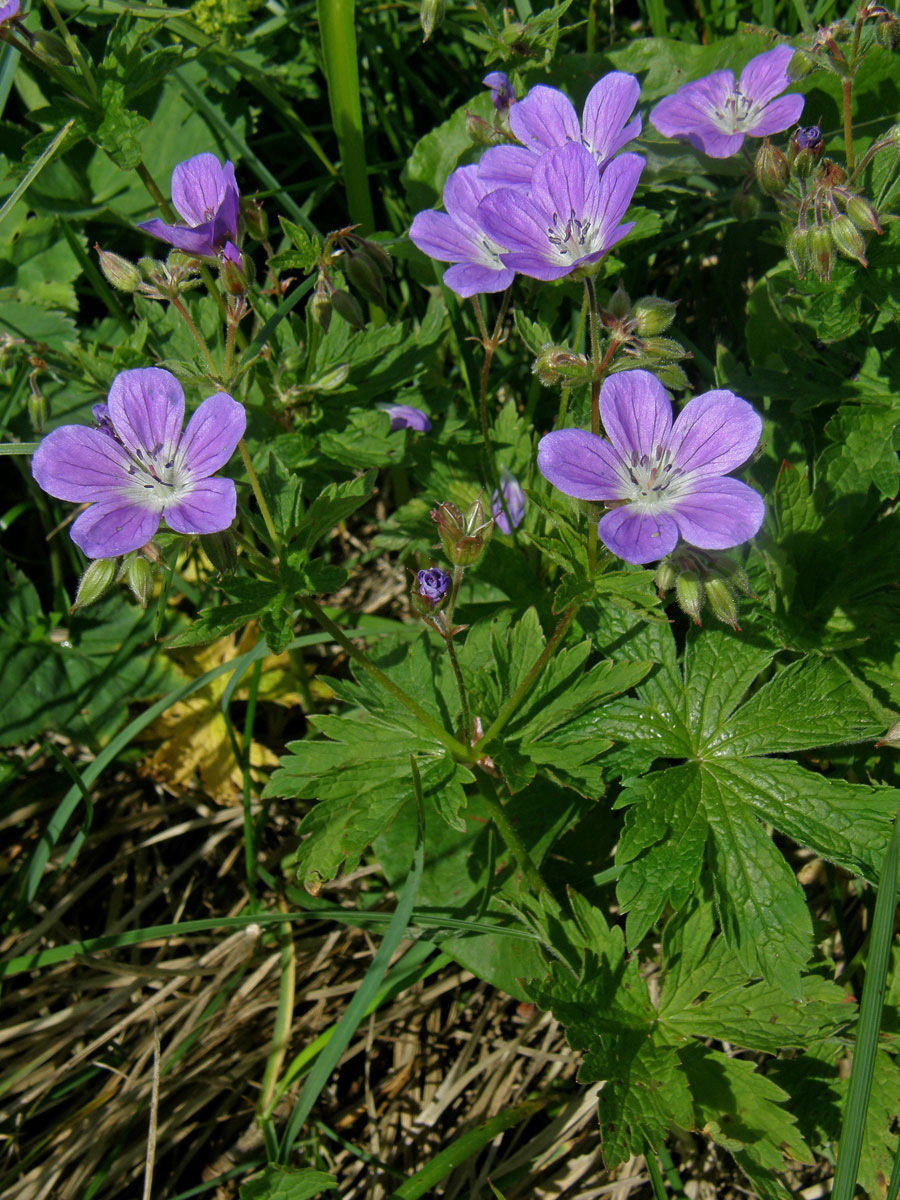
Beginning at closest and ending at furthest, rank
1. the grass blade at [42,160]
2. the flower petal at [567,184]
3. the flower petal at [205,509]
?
1. the flower petal at [205,509]
2. the flower petal at [567,184]
3. the grass blade at [42,160]

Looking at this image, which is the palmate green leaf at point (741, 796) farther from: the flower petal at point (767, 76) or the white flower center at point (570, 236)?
the flower petal at point (767, 76)

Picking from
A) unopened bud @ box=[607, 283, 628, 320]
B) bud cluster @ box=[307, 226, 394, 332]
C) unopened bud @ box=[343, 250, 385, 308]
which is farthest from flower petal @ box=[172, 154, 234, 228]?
unopened bud @ box=[607, 283, 628, 320]

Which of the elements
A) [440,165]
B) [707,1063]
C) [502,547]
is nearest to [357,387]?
[502,547]

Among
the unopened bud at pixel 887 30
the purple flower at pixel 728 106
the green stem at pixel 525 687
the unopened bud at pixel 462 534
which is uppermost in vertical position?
the unopened bud at pixel 887 30

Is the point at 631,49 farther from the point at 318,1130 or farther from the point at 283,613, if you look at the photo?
the point at 318,1130

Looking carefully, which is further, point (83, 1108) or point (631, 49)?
point (631, 49)

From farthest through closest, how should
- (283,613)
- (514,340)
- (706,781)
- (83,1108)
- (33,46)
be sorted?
(514,340) < (83,1108) < (33,46) < (706,781) < (283,613)

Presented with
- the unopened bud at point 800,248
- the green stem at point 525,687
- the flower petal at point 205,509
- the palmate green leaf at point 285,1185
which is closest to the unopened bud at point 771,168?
the unopened bud at point 800,248
